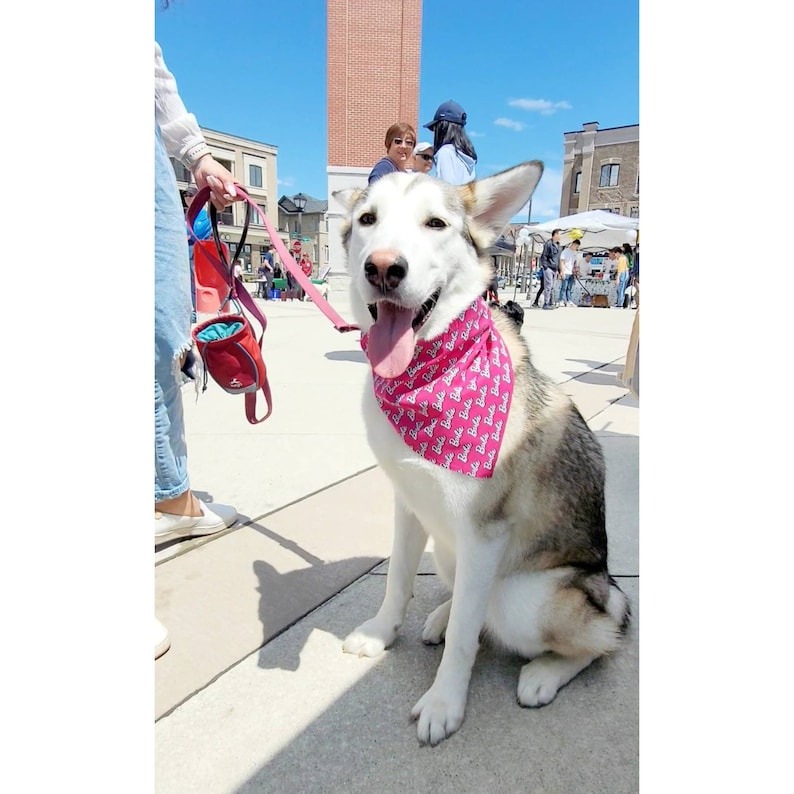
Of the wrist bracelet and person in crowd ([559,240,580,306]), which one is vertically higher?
person in crowd ([559,240,580,306])

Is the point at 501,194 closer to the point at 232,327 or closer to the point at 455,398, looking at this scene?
the point at 455,398

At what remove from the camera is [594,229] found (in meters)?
19.9

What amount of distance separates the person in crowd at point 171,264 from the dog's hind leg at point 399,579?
0.75 meters

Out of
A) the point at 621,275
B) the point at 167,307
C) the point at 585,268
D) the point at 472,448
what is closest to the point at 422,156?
the point at 167,307

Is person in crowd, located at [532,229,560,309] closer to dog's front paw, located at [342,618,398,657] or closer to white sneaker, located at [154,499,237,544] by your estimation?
white sneaker, located at [154,499,237,544]

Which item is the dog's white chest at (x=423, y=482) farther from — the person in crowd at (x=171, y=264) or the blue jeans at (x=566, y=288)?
the blue jeans at (x=566, y=288)

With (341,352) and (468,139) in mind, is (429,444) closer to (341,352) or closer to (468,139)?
(468,139)

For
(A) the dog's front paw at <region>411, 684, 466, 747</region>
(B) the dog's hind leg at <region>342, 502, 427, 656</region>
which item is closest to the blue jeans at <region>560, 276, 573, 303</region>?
(B) the dog's hind leg at <region>342, 502, 427, 656</region>

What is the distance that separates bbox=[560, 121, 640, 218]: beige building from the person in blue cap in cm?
4438

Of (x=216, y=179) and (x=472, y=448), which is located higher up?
(x=216, y=179)

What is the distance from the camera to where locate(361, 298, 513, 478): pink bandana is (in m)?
1.55

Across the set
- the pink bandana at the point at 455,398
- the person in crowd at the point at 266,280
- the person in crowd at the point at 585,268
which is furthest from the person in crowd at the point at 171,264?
the person in crowd at the point at 266,280

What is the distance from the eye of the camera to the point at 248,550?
2.48 meters

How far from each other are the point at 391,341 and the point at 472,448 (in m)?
0.42
